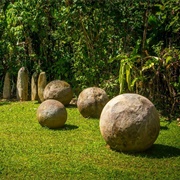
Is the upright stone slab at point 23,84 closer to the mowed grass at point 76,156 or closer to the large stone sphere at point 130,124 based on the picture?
the mowed grass at point 76,156

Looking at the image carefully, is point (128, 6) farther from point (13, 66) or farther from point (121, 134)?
point (121, 134)

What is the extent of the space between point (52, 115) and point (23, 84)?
5.15 meters

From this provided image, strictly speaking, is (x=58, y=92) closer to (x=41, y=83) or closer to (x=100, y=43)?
(x=41, y=83)

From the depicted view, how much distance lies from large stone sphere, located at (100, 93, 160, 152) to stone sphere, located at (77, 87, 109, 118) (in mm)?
3265

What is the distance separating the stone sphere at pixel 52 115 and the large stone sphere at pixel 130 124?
2.16 m

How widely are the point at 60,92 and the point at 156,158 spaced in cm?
593

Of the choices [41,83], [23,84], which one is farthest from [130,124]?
[23,84]

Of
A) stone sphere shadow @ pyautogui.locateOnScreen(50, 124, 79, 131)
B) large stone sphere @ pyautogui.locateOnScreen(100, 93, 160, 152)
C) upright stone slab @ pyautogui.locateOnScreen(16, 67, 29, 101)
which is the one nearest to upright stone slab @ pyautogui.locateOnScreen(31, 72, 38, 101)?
upright stone slab @ pyautogui.locateOnScreen(16, 67, 29, 101)

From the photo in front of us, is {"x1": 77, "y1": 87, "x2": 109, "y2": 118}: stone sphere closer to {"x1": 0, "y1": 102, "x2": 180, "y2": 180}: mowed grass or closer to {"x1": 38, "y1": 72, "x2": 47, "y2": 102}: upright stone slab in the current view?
{"x1": 0, "y1": 102, "x2": 180, "y2": 180}: mowed grass

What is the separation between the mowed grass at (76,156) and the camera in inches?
246

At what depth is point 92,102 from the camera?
1067 cm

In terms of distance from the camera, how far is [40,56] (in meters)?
14.7

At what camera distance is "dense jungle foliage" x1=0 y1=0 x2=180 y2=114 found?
36.4ft

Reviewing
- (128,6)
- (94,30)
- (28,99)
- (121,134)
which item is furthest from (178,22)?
(28,99)
